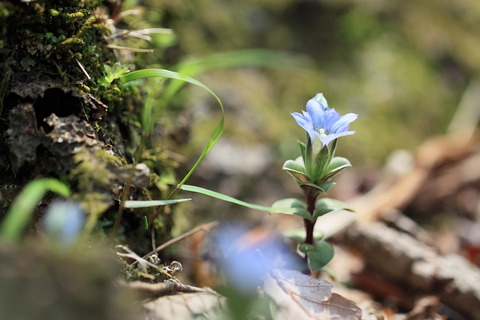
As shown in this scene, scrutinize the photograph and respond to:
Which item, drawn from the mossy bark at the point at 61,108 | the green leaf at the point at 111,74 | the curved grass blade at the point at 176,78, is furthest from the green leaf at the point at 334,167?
the green leaf at the point at 111,74

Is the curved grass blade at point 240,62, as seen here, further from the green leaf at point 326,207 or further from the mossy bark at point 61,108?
the green leaf at point 326,207

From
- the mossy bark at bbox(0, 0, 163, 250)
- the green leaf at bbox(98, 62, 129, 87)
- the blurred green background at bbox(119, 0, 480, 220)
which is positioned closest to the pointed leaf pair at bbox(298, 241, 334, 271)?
the mossy bark at bbox(0, 0, 163, 250)

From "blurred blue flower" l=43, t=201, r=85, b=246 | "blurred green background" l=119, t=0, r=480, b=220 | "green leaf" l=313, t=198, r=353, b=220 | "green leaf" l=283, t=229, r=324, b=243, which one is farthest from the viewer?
"blurred green background" l=119, t=0, r=480, b=220

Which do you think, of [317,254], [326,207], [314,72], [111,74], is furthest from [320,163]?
[314,72]

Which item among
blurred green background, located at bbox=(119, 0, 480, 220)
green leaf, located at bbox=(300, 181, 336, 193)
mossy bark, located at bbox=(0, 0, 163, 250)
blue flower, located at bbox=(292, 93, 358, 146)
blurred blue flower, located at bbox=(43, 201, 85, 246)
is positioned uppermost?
blurred green background, located at bbox=(119, 0, 480, 220)

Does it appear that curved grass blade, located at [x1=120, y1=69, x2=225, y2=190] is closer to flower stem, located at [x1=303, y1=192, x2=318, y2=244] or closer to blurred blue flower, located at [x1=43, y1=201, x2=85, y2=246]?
flower stem, located at [x1=303, y1=192, x2=318, y2=244]

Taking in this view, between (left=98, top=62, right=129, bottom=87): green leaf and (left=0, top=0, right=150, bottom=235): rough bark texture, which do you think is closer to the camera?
(left=0, top=0, right=150, bottom=235): rough bark texture
